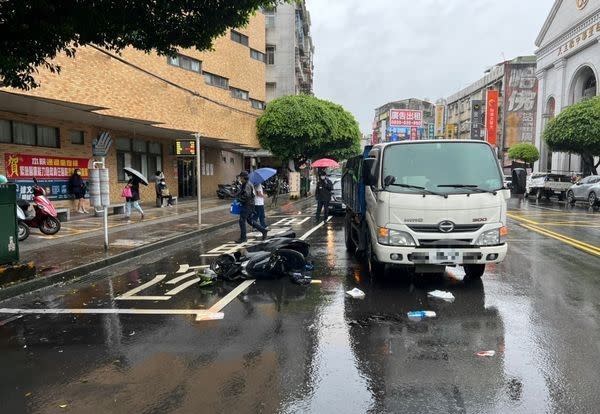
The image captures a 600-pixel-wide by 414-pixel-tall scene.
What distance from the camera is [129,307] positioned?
21.3 ft

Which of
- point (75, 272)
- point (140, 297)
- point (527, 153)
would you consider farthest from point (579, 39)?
point (140, 297)

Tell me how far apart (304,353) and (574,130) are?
29053 mm

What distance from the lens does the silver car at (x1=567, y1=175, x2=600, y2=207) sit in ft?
75.9

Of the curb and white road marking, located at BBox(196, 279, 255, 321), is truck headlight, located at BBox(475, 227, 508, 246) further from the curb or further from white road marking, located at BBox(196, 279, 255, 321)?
the curb

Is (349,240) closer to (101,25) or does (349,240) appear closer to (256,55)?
(101,25)

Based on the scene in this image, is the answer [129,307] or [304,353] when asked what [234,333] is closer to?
[304,353]

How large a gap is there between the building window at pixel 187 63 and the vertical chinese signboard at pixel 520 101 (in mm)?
44291

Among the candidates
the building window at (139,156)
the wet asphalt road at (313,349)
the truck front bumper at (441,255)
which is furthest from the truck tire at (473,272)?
the building window at (139,156)

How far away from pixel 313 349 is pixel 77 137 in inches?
663

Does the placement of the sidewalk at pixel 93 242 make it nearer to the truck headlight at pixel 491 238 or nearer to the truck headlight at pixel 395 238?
the truck headlight at pixel 395 238

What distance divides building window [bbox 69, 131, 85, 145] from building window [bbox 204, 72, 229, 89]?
1121cm

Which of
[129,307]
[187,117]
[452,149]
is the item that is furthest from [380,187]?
[187,117]

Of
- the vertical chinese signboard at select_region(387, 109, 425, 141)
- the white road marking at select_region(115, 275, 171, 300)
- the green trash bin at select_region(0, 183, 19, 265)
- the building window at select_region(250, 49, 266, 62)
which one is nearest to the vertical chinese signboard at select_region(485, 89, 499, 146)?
the vertical chinese signboard at select_region(387, 109, 425, 141)

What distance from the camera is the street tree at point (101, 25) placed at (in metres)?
6.61
